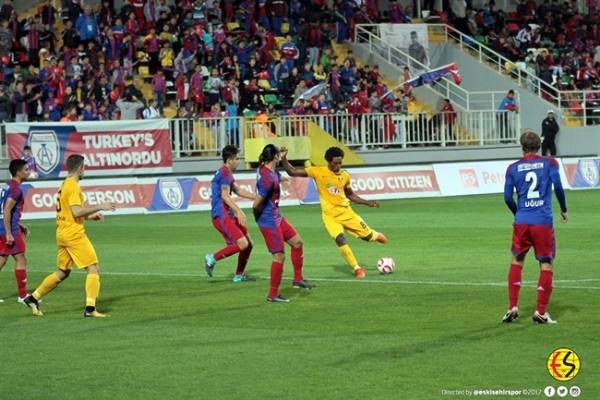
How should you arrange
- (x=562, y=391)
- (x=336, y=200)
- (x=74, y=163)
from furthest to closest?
(x=336, y=200)
(x=74, y=163)
(x=562, y=391)

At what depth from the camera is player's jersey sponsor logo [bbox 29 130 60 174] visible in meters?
35.8

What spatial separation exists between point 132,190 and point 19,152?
3.64 metres

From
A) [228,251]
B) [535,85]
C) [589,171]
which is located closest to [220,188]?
[228,251]

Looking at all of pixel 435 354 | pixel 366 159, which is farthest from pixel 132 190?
pixel 435 354

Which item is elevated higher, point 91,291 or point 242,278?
point 91,291

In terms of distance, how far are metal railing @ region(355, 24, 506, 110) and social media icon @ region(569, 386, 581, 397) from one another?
124 feet

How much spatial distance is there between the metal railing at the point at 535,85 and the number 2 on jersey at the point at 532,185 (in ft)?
115

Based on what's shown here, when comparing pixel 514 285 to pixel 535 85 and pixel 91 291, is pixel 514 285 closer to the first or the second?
pixel 91 291

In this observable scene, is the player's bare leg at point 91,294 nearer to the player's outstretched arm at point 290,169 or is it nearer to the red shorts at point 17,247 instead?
the red shorts at point 17,247

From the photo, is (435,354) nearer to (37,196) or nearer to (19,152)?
(37,196)

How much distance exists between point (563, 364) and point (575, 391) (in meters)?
0.99

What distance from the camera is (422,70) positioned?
49656mm

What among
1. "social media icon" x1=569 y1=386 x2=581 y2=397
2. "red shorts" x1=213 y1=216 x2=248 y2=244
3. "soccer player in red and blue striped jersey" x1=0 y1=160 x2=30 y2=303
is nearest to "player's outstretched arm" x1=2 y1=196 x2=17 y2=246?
"soccer player in red and blue striped jersey" x1=0 y1=160 x2=30 y2=303

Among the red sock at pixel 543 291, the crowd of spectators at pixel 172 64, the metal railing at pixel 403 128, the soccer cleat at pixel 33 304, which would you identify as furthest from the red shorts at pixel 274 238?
the metal railing at pixel 403 128
